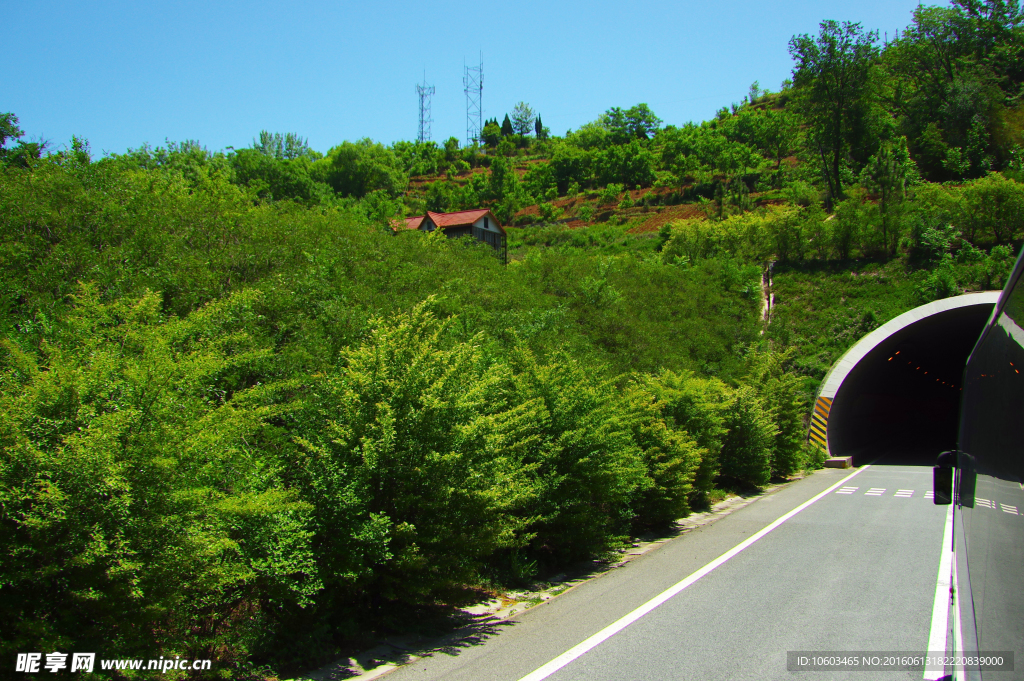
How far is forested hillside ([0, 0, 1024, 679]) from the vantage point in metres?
4.39

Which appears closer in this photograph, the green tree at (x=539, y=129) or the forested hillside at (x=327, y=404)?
→ the forested hillside at (x=327, y=404)

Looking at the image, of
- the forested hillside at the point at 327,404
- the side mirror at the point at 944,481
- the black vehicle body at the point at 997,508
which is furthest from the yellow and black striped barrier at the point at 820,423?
the black vehicle body at the point at 997,508

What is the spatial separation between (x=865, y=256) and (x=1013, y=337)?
39.5 metres

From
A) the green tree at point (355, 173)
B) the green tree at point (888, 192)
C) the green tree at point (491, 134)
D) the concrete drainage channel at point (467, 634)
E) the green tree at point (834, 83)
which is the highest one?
the green tree at point (491, 134)

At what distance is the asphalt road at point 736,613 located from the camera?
18.5 feet

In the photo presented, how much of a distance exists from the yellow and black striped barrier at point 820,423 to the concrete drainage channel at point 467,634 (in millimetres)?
17834

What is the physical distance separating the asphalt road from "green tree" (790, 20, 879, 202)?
49.8 metres

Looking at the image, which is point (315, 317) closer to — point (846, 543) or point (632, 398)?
point (632, 398)

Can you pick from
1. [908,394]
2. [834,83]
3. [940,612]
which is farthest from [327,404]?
[834,83]

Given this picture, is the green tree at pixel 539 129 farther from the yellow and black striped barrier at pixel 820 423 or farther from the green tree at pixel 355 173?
the yellow and black striped barrier at pixel 820 423

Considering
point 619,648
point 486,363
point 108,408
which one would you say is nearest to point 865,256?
point 486,363

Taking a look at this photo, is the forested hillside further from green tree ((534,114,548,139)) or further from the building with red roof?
green tree ((534,114,548,139))

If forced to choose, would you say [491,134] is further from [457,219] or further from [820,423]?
[820,423]

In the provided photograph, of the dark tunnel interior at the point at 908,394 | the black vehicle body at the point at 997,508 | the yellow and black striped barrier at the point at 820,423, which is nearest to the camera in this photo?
the black vehicle body at the point at 997,508
